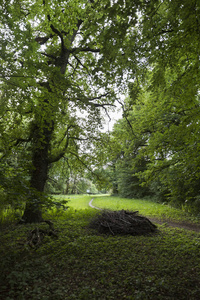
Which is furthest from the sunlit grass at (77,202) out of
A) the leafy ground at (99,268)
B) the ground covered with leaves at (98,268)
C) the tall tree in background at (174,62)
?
the tall tree in background at (174,62)

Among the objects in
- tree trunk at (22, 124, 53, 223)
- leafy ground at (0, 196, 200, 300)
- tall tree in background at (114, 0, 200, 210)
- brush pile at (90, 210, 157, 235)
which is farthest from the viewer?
tree trunk at (22, 124, 53, 223)

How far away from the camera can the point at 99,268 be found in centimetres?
413

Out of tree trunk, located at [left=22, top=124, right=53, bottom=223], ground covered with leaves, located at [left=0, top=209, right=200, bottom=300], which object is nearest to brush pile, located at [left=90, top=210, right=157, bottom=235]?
ground covered with leaves, located at [left=0, top=209, right=200, bottom=300]

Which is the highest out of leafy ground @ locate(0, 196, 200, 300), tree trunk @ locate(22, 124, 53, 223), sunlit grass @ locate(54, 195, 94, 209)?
tree trunk @ locate(22, 124, 53, 223)

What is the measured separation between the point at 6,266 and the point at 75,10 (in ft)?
26.1

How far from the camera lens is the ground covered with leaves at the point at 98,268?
10.5 ft

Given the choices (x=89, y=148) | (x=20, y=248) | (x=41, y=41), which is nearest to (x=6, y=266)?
(x=20, y=248)

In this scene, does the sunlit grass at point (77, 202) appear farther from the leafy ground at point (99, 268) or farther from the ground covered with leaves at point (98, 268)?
the leafy ground at point (99, 268)

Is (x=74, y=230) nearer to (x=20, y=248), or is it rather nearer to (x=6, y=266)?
(x=20, y=248)

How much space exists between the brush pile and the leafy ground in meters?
0.60

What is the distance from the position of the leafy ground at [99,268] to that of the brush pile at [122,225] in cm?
60

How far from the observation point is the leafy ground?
319 cm

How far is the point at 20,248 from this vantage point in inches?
192

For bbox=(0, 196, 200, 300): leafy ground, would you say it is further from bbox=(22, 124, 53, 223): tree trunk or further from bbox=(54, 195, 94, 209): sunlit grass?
bbox=(54, 195, 94, 209): sunlit grass
